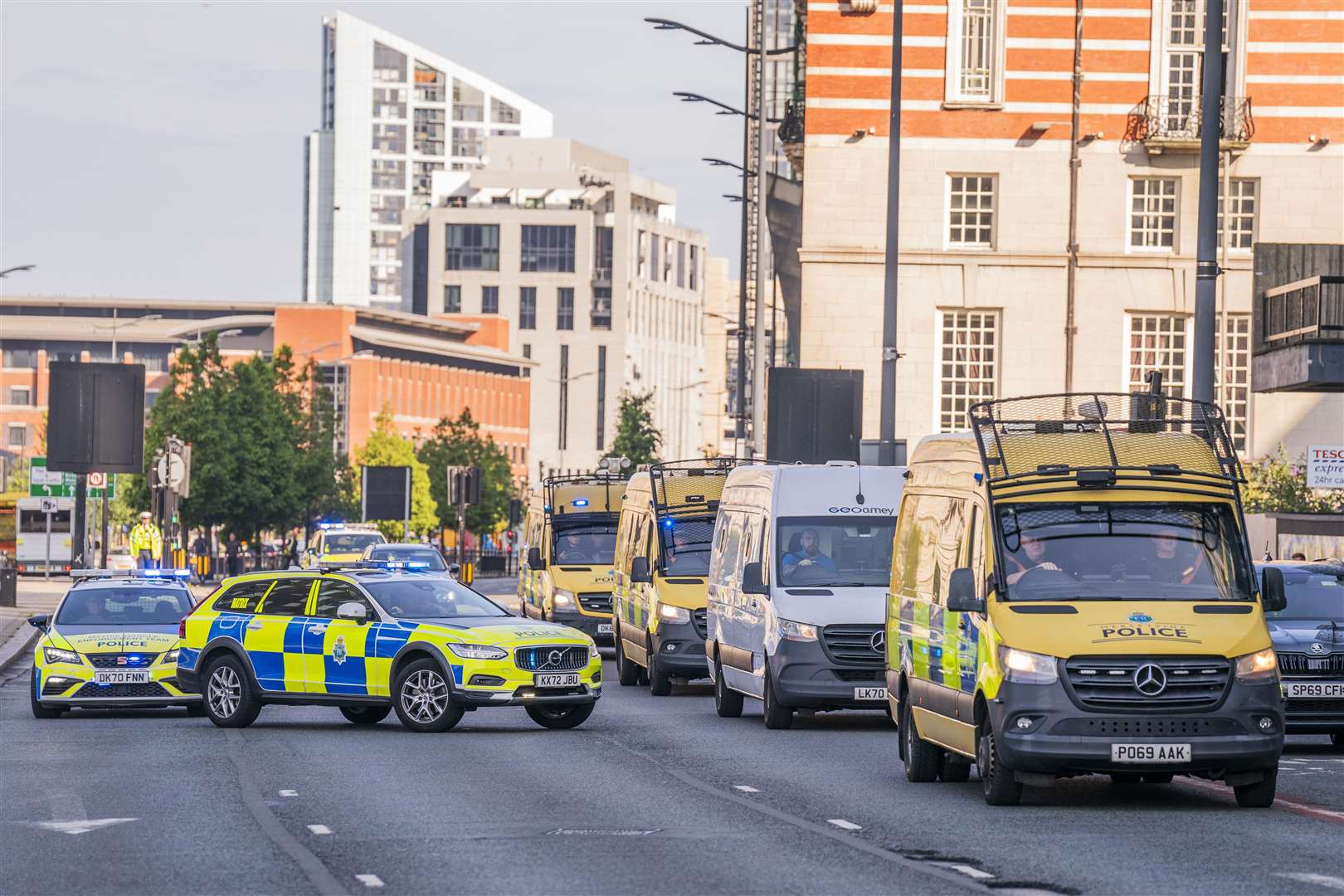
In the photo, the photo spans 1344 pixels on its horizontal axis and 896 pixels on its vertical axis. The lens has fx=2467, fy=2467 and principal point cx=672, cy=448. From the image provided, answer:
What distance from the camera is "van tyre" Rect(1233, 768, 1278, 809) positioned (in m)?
15.8

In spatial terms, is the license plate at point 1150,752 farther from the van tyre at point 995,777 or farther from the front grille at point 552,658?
the front grille at point 552,658

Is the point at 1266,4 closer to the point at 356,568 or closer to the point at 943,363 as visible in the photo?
the point at 943,363

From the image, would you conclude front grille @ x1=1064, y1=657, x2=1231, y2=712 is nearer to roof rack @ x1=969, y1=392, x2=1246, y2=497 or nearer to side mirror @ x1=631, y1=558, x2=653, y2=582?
roof rack @ x1=969, y1=392, x2=1246, y2=497

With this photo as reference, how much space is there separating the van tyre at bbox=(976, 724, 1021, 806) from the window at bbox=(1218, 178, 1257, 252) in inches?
1639

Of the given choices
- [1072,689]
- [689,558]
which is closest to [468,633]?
[689,558]

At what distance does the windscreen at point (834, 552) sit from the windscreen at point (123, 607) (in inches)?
286

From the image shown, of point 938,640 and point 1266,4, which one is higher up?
point 1266,4

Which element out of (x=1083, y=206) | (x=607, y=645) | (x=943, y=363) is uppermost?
(x=1083, y=206)

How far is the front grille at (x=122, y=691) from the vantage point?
84.8 ft

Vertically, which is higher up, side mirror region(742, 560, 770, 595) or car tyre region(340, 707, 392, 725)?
side mirror region(742, 560, 770, 595)

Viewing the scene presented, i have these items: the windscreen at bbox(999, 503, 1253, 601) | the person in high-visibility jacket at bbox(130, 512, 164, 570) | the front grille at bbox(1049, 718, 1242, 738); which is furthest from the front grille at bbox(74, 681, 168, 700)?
the person in high-visibility jacket at bbox(130, 512, 164, 570)

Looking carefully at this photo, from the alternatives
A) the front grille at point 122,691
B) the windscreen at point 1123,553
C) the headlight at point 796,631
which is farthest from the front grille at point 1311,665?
the front grille at point 122,691

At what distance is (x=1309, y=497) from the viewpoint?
48.3 meters

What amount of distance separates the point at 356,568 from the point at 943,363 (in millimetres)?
32551
